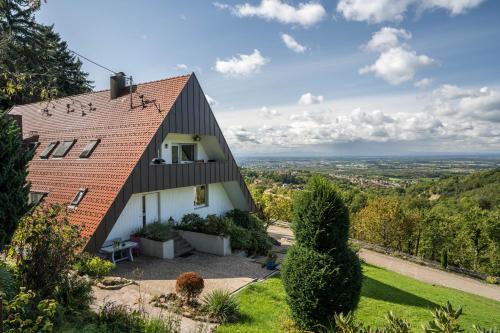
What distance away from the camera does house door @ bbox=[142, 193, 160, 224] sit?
643 inches

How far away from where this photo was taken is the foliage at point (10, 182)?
8.46 meters

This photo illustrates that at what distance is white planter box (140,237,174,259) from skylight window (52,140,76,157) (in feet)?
23.6

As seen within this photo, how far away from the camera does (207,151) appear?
2055 cm

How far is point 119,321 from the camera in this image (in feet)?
24.5

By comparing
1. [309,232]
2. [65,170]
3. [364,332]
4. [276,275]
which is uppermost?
[65,170]

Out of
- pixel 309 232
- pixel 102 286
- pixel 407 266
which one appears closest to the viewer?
pixel 309 232

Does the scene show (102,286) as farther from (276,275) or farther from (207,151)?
(207,151)

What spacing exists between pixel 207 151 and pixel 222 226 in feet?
18.7

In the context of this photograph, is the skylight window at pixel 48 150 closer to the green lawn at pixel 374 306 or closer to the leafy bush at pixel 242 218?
the leafy bush at pixel 242 218

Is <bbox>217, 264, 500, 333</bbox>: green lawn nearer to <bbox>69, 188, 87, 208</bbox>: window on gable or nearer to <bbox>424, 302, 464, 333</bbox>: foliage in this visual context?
<bbox>424, 302, 464, 333</bbox>: foliage

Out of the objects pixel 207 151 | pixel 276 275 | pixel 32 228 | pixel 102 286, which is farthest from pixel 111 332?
pixel 207 151

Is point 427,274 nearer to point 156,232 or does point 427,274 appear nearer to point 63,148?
point 156,232

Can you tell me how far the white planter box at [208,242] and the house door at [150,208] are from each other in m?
1.63

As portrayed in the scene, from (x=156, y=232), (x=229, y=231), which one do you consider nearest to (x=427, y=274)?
(x=229, y=231)
